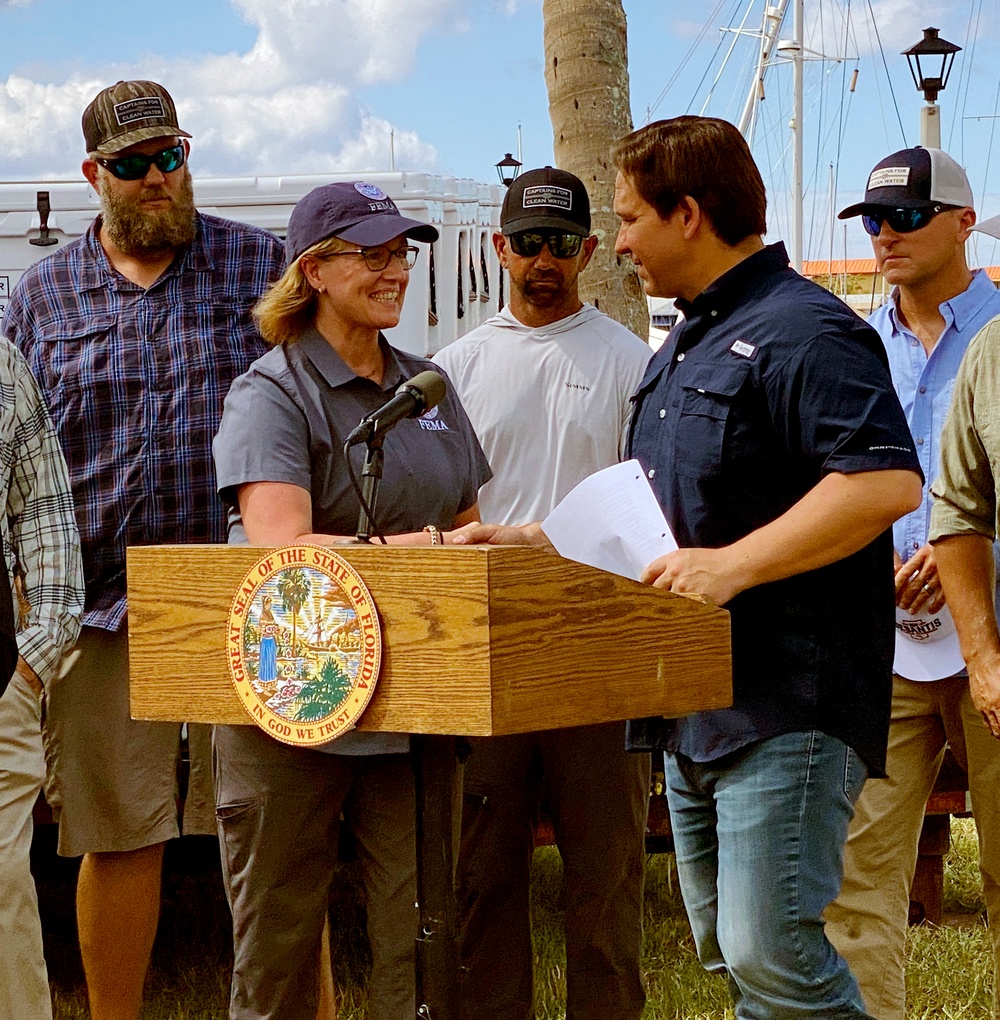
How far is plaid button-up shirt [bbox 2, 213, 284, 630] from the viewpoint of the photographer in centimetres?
397

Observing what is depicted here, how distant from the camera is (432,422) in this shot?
3.41m

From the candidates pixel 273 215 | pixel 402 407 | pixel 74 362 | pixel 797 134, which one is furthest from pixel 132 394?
pixel 797 134

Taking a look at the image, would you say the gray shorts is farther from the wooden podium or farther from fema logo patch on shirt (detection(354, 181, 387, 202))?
the wooden podium

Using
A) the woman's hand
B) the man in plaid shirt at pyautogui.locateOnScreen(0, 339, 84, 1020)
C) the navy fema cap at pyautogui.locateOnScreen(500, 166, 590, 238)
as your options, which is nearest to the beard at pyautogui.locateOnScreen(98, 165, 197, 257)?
the man in plaid shirt at pyautogui.locateOnScreen(0, 339, 84, 1020)

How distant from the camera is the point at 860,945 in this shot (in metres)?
3.94

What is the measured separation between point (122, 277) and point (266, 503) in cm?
136

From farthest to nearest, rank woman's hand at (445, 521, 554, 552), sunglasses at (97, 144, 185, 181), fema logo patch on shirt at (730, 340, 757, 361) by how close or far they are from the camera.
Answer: sunglasses at (97, 144, 185, 181) < woman's hand at (445, 521, 554, 552) < fema logo patch on shirt at (730, 340, 757, 361)

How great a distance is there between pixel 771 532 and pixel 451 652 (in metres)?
0.76

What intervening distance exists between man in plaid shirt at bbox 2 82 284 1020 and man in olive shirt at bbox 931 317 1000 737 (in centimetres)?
184

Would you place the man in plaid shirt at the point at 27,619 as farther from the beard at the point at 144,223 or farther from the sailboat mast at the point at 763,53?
the sailboat mast at the point at 763,53

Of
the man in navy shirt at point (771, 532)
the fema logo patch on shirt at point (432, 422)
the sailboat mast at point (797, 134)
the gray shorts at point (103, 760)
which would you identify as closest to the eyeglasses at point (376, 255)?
the fema logo patch on shirt at point (432, 422)

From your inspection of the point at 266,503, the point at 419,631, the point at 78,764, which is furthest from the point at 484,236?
the point at 419,631

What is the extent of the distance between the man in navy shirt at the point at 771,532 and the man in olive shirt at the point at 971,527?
2.48ft

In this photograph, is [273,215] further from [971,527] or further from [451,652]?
[451,652]
